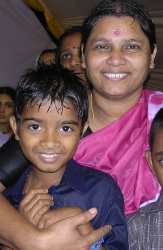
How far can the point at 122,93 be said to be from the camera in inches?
53.4

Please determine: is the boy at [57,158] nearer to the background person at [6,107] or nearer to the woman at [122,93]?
the woman at [122,93]

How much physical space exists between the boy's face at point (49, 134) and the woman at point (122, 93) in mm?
174

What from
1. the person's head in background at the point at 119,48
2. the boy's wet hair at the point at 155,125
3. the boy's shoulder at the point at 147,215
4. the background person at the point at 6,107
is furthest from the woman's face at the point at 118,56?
the background person at the point at 6,107

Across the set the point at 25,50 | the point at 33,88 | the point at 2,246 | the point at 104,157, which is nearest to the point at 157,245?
the point at 104,157

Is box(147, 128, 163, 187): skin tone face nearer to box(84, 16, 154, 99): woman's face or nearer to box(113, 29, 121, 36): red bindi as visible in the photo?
box(84, 16, 154, 99): woman's face

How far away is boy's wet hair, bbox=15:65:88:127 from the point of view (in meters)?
1.24

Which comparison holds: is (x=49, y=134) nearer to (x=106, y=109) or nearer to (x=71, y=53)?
(x=106, y=109)

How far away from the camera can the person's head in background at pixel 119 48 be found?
133 centimetres

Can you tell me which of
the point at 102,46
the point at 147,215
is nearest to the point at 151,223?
the point at 147,215

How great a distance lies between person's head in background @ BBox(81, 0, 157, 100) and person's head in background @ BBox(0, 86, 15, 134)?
144 centimetres

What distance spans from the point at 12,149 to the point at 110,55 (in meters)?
0.42

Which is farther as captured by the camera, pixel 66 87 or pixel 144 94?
pixel 144 94

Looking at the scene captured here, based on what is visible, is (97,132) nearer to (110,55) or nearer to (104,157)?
(104,157)

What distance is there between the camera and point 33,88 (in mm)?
1261
